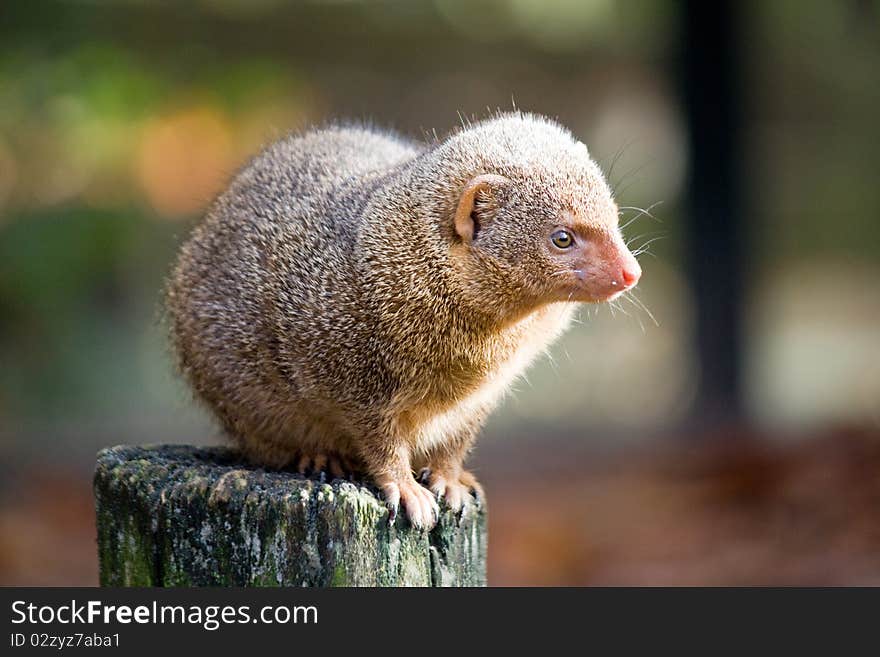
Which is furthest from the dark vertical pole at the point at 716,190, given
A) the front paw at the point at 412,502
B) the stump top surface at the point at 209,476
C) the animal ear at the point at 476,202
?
the stump top surface at the point at 209,476

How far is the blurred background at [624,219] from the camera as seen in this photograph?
36.7ft

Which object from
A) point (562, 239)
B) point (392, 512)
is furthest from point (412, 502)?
point (562, 239)

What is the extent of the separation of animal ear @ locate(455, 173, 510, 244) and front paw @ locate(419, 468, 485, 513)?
1.16 meters

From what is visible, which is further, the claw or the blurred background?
the blurred background

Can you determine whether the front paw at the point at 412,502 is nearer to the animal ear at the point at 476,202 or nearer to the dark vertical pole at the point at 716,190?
the animal ear at the point at 476,202

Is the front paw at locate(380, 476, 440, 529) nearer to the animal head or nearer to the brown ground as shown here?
the animal head

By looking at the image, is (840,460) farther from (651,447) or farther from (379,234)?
(379,234)

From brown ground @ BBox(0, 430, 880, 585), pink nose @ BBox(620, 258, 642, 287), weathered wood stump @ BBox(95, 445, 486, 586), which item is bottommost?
weathered wood stump @ BBox(95, 445, 486, 586)

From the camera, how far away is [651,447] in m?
12.5

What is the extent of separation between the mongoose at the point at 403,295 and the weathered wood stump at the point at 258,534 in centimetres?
18

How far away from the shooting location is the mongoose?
517cm

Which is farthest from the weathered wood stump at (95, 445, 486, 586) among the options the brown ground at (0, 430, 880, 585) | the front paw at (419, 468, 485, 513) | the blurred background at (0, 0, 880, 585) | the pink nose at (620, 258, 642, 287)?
the blurred background at (0, 0, 880, 585)

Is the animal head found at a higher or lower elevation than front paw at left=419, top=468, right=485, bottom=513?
higher

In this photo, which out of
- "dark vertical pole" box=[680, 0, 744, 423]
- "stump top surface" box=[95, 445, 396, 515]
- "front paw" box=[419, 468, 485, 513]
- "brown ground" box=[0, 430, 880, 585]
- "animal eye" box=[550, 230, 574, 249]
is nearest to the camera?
"stump top surface" box=[95, 445, 396, 515]
